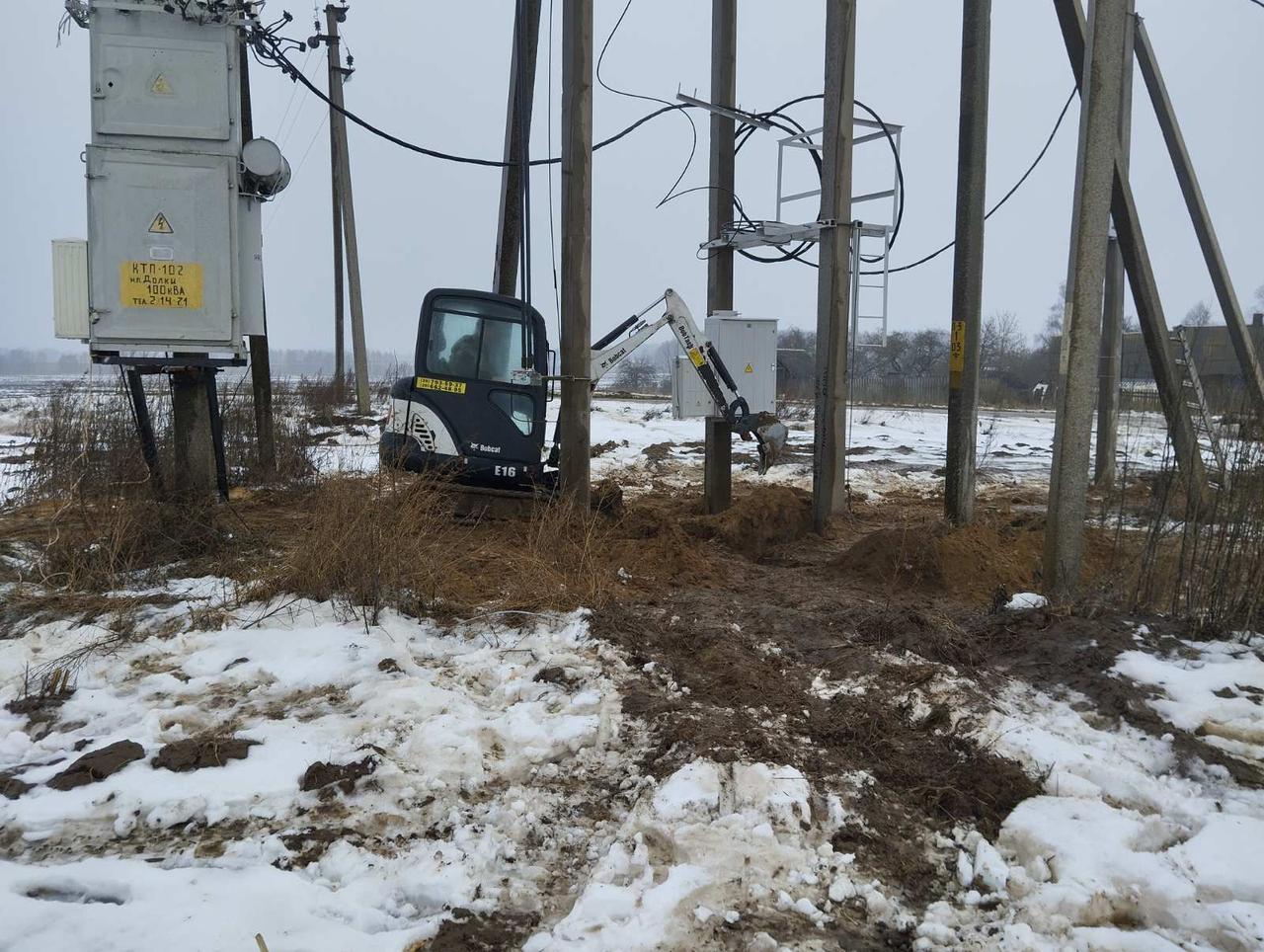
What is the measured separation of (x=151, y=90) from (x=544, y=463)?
5.20 m

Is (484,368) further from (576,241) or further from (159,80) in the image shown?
(159,80)

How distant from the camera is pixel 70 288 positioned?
7.30 metres

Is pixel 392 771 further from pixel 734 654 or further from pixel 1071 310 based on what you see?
pixel 1071 310

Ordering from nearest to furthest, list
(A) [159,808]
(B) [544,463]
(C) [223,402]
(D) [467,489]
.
Result: 1. (A) [159,808]
2. (D) [467,489]
3. (B) [544,463]
4. (C) [223,402]

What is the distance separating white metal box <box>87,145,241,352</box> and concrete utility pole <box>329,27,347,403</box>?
47.6ft

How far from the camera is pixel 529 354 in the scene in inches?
402

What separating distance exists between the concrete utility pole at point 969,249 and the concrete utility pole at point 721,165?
8.37ft

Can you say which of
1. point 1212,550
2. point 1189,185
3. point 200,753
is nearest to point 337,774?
point 200,753

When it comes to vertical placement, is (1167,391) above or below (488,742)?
above

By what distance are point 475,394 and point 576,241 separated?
198cm

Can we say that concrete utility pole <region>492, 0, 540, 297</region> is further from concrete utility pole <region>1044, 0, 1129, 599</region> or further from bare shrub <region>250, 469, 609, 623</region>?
concrete utility pole <region>1044, 0, 1129, 599</region>

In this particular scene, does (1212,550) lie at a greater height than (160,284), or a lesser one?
lesser

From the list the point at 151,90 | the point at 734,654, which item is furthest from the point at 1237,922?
the point at 151,90

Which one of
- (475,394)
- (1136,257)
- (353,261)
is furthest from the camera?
(353,261)
